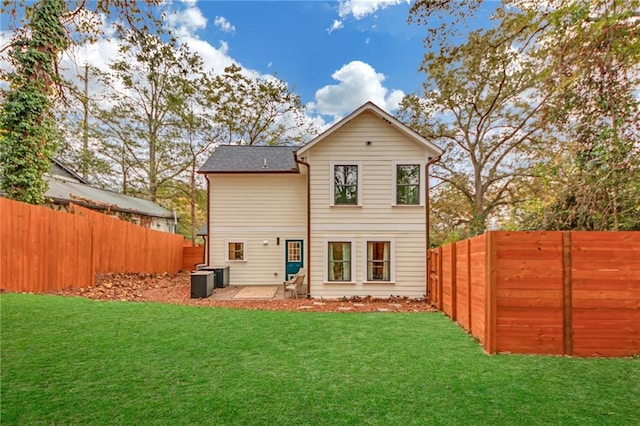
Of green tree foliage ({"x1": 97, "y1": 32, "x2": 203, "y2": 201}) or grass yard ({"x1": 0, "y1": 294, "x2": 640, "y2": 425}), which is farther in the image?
green tree foliage ({"x1": 97, "y1": 32, "x2": 203, "y2": 201})

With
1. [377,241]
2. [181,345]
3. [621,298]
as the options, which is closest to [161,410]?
[181,345]

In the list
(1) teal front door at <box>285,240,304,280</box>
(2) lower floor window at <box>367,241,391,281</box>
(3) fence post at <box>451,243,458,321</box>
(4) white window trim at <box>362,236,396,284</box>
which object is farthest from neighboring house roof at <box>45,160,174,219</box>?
(3) fence post at <box>451,243,458,321</box>

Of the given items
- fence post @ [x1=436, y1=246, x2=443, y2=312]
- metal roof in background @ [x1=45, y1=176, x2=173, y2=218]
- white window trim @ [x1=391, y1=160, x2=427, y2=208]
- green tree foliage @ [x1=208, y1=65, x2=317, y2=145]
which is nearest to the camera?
fence post @ [x1=436, y1=246, x2=443, y2=312]

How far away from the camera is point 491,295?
4648 millimetres

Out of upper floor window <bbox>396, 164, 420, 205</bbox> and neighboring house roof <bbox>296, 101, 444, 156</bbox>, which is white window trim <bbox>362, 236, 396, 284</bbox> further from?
neighboring house roof <bbox>296, 101, 444, 156</bbox>

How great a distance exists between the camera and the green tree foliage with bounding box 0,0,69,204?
8.71 meters

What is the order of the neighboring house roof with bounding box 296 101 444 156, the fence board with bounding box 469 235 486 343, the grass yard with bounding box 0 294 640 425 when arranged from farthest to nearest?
the neighboring house roof with bounding box 296 101 444 156 < the fence board with bounding box 469 235 486 343 < the grass yard with bounding box 0 294 640 425

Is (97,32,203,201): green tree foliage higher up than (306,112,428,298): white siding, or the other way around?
(97,32,203,201): green tree foliage

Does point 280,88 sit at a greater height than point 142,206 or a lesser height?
greater

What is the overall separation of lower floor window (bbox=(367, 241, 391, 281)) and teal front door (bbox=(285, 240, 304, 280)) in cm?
372

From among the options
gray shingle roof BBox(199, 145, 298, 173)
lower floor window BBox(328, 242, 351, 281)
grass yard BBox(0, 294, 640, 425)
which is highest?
gray shingle roof BBox(199, 145, 298, 173)

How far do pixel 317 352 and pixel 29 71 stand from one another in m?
11.6

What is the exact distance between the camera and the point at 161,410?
295 cm

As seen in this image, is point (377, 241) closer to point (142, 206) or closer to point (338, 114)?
point (338, 114)
